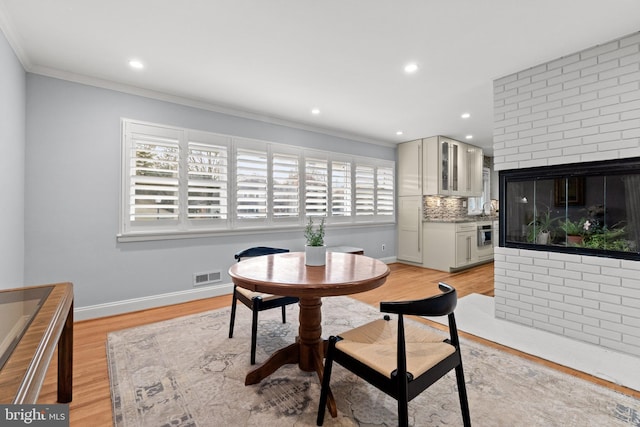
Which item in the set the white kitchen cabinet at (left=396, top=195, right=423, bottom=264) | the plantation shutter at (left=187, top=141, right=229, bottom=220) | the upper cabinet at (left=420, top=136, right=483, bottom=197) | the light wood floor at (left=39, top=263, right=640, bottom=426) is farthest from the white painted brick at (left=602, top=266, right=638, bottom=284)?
the plantation shutter at (left=187, top=141, right=229, bottom=220)

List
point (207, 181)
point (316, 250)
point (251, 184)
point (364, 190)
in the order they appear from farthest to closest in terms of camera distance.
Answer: point (364, 190)
point (251, 184)
point (207, 181)
point (316, 250)

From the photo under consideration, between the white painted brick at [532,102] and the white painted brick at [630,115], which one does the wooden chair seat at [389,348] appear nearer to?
the white painted brick at [630,115]

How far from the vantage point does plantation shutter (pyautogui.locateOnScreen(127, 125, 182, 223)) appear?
3.19 meters

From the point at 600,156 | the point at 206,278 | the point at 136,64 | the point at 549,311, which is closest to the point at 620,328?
the point at 549,311

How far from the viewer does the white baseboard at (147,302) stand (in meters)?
2.96

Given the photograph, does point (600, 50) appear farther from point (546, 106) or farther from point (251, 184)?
point (251, 184)

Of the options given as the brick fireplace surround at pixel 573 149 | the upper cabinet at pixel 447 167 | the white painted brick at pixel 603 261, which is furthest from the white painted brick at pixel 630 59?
the upper cabinet at pixel 447 167

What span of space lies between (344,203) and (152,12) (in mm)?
3740

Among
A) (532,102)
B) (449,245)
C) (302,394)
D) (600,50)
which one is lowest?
(302,394)

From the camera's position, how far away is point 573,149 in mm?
2514

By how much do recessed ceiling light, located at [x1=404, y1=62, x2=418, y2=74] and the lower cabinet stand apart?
3.18m

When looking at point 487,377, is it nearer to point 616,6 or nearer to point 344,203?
point 616,6

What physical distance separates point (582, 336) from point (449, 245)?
9.21 ft

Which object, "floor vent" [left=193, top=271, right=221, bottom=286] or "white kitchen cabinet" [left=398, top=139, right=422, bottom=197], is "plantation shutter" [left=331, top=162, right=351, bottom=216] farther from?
"floor vent" [left=193, top=271, right=221, bottom=286]
